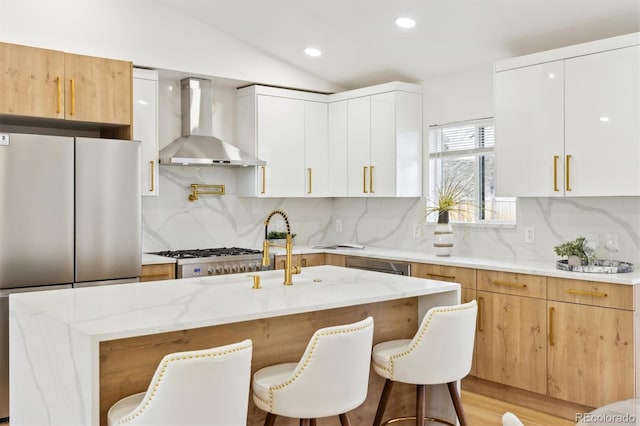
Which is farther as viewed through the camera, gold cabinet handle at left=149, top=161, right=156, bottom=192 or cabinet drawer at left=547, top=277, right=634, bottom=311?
gold cabinet handle at left=149, top=161, right=156, bottom=192

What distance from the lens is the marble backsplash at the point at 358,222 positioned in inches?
161

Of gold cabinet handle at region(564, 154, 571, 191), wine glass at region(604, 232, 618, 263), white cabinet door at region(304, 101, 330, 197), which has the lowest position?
wine glass at region(604, 232, 618, 263)

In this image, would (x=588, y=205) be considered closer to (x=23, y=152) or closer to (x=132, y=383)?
(x=132, y=383)

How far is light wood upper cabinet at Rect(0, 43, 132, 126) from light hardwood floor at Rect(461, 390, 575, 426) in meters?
3.07

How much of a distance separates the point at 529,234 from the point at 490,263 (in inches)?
20.3

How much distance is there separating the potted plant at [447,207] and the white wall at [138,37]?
5.51 ft

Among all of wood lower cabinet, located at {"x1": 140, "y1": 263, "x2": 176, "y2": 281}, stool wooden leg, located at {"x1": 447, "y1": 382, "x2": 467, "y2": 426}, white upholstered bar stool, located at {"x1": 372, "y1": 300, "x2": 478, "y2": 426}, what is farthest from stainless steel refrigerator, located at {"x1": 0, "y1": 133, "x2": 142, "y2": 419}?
stool wooden leg, located at {"x1": 447, "y1": 382, "x2": 467, "y2": 426}

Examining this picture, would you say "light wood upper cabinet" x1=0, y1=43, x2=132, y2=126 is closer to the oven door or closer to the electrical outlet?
the oven door

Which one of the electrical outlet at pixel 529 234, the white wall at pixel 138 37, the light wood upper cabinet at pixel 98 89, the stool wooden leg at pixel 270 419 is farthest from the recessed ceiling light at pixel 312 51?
the stool wooden leg at pixel 270 419

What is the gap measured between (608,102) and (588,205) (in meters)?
0.78

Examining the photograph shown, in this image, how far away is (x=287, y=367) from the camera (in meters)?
Answer: 2.57

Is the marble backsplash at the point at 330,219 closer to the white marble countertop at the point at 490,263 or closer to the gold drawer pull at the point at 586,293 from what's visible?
the white marble countertop at the point at 490,263

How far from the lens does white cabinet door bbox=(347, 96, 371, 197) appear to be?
5.37 m

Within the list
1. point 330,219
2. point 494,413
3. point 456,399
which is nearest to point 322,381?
point 456,399
